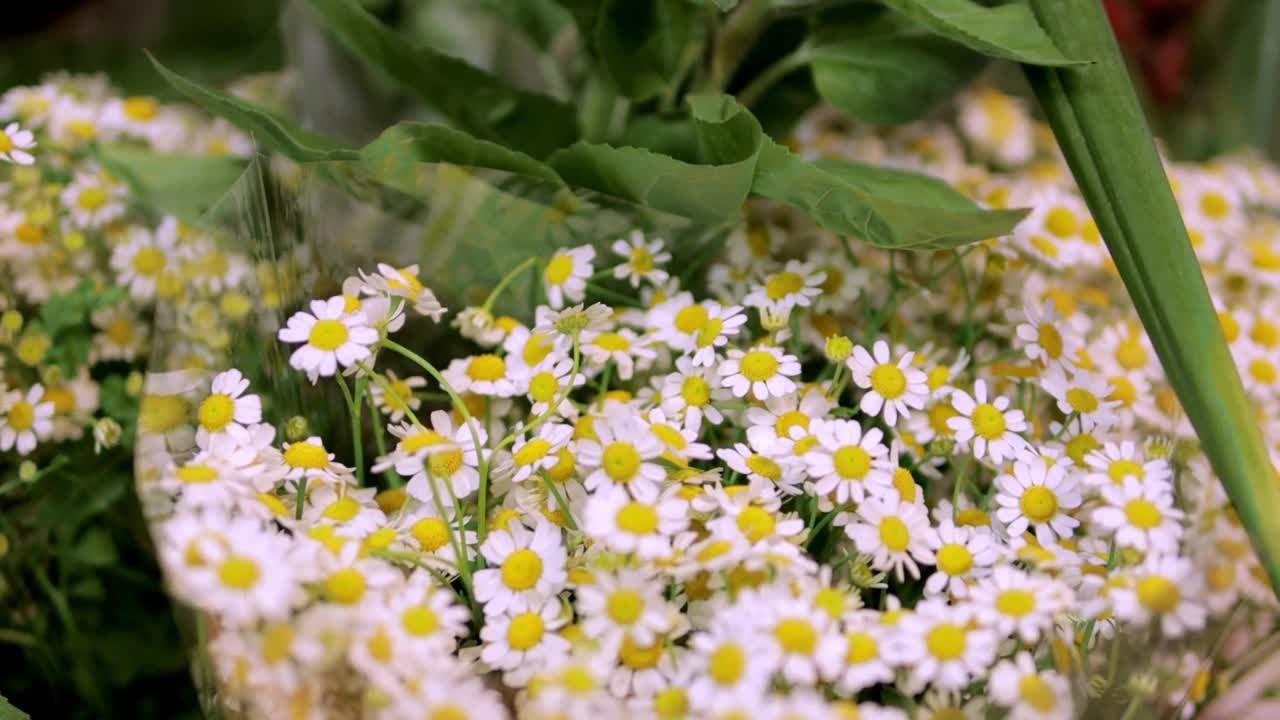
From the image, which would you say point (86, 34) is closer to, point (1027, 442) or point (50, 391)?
point (50, 391)

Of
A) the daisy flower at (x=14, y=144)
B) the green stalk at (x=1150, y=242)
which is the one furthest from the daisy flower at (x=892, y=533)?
the daisy flower at (x=14, y=144)

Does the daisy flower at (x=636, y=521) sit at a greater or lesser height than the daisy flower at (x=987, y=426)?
greater

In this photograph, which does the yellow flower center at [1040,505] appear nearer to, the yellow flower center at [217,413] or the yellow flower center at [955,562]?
the yellow flower center at [955,562]

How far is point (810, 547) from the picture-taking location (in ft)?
1.08

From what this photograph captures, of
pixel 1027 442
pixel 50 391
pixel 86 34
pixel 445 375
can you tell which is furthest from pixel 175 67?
pixel 1027 442

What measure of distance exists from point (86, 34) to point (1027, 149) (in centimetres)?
79

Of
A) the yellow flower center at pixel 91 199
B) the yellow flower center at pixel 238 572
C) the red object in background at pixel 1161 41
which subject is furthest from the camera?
the red object in background at pixel 1161 41

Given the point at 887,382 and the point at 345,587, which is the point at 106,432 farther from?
the point at 887,382

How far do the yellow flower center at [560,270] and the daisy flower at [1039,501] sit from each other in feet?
0.53

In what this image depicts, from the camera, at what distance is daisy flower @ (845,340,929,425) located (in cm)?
Answer: 31

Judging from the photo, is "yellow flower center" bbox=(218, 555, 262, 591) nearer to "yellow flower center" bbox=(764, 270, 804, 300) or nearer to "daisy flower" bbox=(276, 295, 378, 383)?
"daisy flower" bbox=(276, 295, 378, 383)

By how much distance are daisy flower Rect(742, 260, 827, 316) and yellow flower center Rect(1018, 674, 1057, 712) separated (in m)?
0.14

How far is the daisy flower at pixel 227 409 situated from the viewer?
299 millimetres

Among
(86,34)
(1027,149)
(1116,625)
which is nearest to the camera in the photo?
(1116,625)
